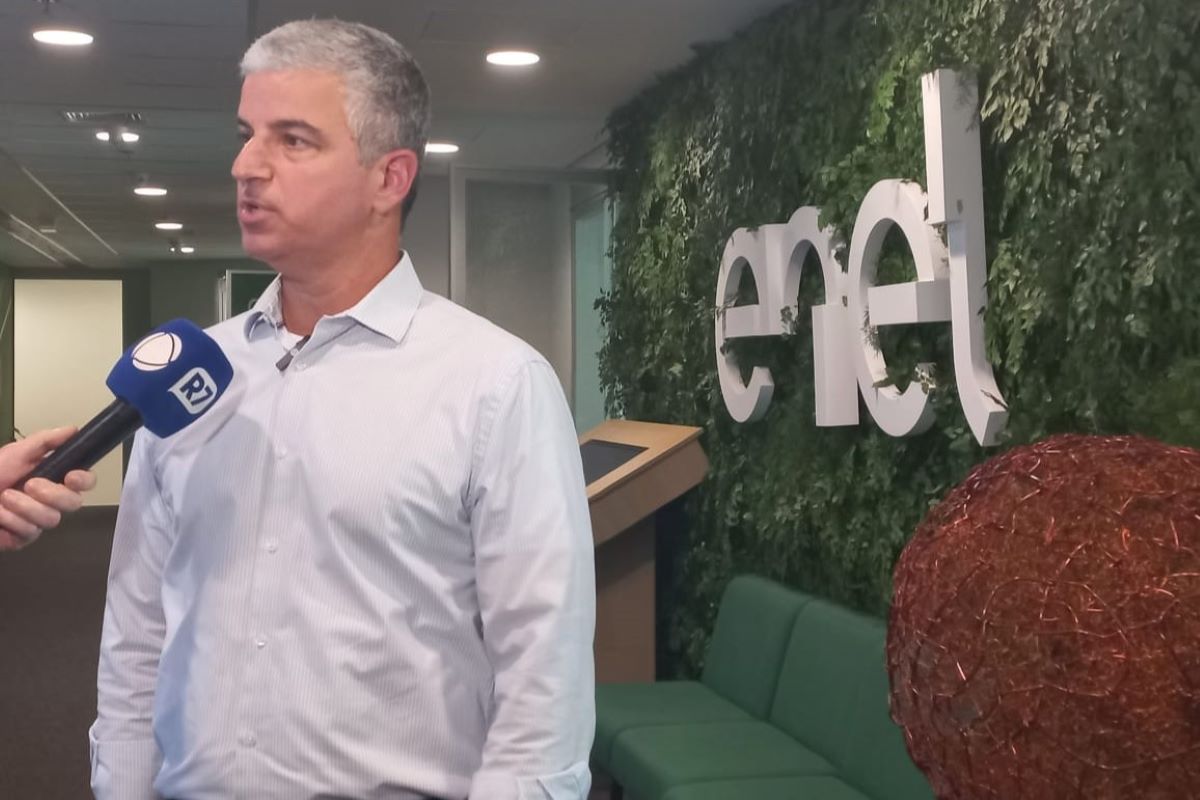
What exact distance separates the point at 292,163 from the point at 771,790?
93.7 inches

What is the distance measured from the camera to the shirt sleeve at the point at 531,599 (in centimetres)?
151

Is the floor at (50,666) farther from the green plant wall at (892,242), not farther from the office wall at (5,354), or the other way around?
the office wall at (5,354)

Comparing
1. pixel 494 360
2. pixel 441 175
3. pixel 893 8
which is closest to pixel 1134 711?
pixel 494 360

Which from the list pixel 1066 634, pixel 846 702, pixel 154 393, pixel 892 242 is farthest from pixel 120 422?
pixel 892 242

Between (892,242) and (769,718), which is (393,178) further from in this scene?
(769,718)

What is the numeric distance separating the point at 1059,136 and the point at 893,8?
949 millimetres

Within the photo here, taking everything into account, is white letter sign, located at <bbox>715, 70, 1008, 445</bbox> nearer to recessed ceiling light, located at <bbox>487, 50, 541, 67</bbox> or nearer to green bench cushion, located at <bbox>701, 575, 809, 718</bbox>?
green bench cushion, located at <bbox>701, 575, 809, 718</bbox>

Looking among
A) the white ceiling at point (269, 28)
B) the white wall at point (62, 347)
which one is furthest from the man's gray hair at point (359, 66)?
the white wall at point (62, 347)

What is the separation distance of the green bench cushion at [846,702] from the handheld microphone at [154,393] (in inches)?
82.8

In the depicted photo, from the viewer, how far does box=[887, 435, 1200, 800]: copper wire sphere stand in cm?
169

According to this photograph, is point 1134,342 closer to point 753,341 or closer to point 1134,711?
point 1134,711

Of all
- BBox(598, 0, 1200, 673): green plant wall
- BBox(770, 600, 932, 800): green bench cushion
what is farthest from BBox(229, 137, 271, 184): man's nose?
BBox(770, 600, 932, 800): green bench cushion

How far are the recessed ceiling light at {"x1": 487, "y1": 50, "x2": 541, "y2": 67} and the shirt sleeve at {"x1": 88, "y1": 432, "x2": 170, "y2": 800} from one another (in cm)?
369

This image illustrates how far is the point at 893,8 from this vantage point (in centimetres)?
371
